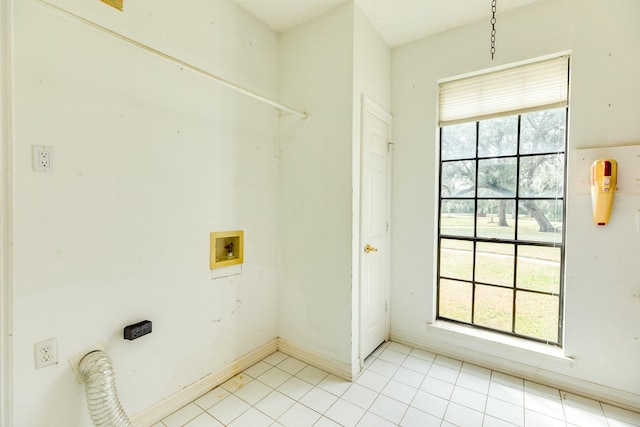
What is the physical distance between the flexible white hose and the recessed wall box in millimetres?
793

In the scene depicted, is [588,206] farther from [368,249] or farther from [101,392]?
[101,392]

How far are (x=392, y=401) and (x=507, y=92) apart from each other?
2.52 m

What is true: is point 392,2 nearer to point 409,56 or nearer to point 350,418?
point 409,56

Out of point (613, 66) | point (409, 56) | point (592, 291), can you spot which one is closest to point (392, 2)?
point (409, 56)

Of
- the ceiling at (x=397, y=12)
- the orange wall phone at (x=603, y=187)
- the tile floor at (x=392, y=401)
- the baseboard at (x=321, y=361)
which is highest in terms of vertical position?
the ceiling at (x=397, y=12)

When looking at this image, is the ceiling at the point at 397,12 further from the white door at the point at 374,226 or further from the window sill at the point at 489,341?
the window sill at the point at 489,341

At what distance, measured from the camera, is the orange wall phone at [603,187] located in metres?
1.75

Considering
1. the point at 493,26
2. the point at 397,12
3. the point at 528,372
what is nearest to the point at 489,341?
the point at 528,372

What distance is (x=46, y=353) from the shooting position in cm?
127

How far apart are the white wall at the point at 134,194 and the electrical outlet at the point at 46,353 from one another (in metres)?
0.03

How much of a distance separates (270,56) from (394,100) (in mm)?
1220

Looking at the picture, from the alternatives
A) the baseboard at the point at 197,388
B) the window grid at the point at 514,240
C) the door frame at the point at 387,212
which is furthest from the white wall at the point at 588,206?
the baseboard at the point at 197,388

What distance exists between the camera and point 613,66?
6.00 feet

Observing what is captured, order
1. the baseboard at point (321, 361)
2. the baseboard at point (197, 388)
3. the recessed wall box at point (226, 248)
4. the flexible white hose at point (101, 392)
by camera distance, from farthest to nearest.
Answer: the baseboard at point (321, 361)
the recessed wall box at point (226, 248)
the baseboard at point (197, 388)
the flexible white hose at point (101, 392)
